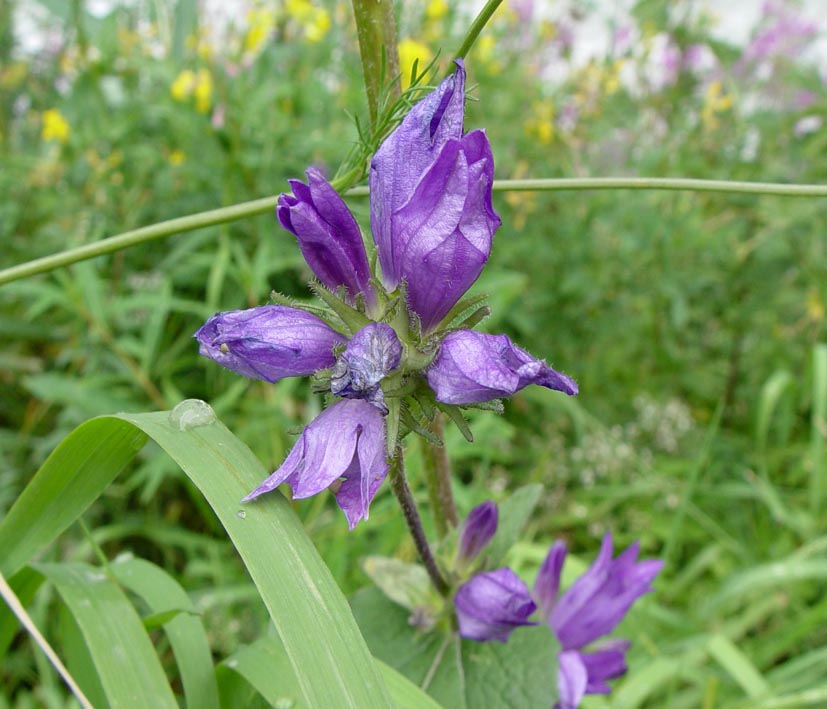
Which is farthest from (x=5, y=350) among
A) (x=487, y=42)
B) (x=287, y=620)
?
(x=287, y=620)

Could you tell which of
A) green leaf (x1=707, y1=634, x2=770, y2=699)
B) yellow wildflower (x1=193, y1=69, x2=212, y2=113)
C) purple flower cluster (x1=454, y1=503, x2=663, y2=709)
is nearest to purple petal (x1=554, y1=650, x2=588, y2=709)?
purple flower cluster (x1=454, y1=503, x2=663, y2=709)

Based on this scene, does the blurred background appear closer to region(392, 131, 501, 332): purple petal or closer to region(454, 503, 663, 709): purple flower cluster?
region(454, 503, 663, 709): purple flower cluster

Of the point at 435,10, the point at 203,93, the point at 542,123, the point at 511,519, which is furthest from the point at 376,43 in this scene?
the point at 435,10

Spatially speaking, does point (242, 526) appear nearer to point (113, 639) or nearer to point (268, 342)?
point (268, 342)

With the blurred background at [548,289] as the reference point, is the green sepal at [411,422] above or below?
above

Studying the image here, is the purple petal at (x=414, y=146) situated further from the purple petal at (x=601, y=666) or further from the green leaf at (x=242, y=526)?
the purple petal at (x=601, y=666)

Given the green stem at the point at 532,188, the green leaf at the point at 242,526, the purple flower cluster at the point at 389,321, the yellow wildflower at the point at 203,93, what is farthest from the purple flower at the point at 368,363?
the yellow wildflower at the point at 203,93
